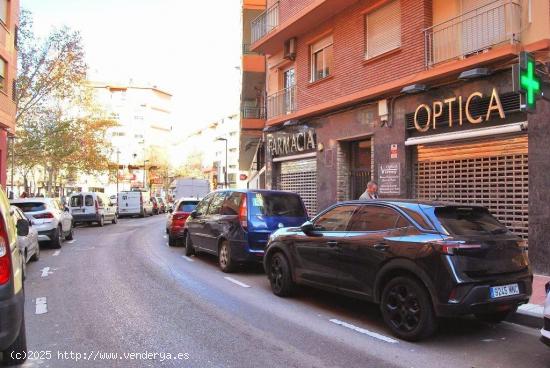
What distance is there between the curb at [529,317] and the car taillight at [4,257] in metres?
5.79

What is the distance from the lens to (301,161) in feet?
58.5

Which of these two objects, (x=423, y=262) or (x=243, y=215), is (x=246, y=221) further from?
(x=423, y=262)

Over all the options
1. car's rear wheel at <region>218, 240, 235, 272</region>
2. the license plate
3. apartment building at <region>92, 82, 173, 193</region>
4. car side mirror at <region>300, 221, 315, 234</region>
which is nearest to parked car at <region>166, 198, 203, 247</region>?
car's rear wheel at <region>218, 240, 235, 272</region>

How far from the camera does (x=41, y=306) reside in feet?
23.3

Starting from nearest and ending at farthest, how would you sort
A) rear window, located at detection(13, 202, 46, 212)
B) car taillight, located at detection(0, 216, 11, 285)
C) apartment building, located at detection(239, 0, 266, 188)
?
car taillight, located at detection(0, 216, 11, 285) < rear window, located at detection(13, 202, 46, 212) < apartment building, located at detection(239, 0, 266, 188)

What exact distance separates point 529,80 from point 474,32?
4.41m

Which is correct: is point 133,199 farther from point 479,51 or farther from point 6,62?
point 479,51

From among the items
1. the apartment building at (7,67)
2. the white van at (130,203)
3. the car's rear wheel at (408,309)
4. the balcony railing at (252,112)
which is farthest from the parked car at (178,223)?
the white van at (130,203)

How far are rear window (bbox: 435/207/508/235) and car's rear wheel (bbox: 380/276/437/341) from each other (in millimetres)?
761

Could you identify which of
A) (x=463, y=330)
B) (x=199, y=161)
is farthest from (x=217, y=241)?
(x=199, y=161)

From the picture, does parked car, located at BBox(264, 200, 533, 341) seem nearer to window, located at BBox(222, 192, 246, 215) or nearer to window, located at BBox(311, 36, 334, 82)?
window, located at BBox(222, 192, 246, 215)

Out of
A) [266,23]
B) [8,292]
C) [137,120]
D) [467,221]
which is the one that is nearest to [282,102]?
[266,23]

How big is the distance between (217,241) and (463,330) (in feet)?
18.8

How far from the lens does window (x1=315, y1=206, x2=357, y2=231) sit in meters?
6.93
